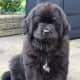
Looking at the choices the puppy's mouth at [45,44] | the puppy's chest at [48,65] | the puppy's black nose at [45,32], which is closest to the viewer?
the puppy's black nose at [45,32]

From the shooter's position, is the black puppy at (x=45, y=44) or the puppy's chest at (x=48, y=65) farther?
the puppy's chest at (x=48, y=65)

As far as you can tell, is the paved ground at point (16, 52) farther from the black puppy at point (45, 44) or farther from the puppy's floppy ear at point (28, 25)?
the puppy's floppy ear at point (28, 25)

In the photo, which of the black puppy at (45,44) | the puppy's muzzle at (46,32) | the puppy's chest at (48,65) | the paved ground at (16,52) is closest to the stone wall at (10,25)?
the paved ground at (16,52)

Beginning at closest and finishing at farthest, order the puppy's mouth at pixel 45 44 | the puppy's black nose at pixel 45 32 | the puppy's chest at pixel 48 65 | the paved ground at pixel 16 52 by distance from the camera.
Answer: the puppy's black nose at pixel 45 32, the puppy's mouth at pixel 45 44, the puppy's chest at pixel 48 65, the paved ground at pixel 16 52

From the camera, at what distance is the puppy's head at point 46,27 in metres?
3.63

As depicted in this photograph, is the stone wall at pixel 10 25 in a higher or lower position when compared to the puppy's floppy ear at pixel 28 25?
lower

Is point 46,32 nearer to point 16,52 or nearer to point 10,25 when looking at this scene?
point 16,52

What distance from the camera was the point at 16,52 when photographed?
700cm

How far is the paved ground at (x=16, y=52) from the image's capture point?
5619 millimetres

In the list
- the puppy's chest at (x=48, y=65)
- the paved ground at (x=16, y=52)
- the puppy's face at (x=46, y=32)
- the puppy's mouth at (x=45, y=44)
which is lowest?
the paved ground at (x=16, y=52)

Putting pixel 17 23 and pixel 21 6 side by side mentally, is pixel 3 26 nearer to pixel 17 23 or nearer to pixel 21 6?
pixel 17 23

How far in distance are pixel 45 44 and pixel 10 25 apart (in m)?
5.37

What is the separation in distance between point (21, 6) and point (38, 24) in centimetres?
663

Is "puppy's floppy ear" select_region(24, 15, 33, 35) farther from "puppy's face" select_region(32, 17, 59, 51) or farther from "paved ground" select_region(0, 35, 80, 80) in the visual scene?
"paved ground" select_region(0, 35, 80, 80)
